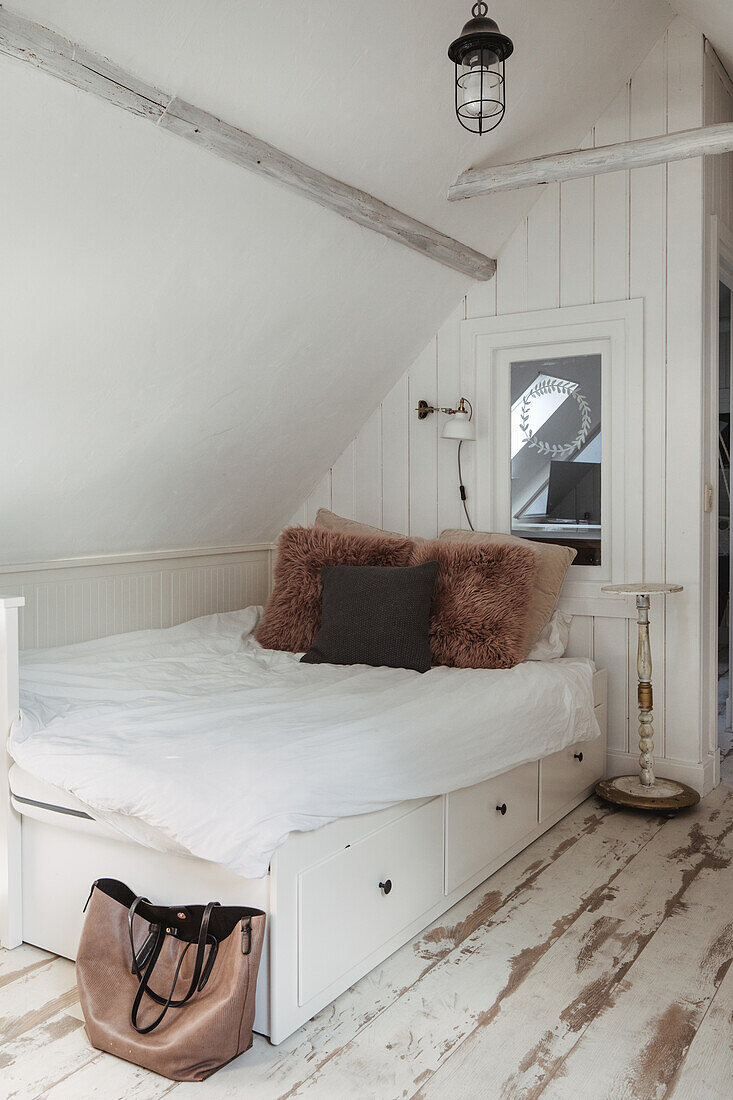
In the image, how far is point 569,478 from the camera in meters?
3.49

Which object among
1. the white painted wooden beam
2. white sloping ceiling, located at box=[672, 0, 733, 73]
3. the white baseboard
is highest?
white sloping ceiling, located at box=[672, 0, 733, 73]

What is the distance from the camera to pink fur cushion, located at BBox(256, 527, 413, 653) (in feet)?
10.7

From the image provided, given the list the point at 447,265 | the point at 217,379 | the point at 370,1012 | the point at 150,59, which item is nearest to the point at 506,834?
the point at 370,1012

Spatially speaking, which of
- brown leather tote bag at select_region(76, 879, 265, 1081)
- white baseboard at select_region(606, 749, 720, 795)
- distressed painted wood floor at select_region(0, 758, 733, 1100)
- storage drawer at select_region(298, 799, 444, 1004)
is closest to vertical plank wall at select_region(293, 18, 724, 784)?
white baseboard at select_region(606, 749, 720, 795)

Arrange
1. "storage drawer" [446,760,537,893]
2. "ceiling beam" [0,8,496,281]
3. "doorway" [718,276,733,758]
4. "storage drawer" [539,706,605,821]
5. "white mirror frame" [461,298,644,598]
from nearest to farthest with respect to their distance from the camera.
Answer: "ceiling beam" [0,8,496,281] < "storage drawer" [446,760,537,893] < "storage drawer" [539,706,605,821] < "white mirror frame" [461,298,644,598] < "doorway" [718,276,733,758]

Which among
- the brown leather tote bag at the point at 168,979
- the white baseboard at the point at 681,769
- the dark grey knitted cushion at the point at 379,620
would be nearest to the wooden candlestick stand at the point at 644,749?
the white baseboard at the point at 681,769

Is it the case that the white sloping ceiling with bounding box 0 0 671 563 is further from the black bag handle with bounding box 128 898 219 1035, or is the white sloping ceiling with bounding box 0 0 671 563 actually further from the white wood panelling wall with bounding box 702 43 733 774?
the black bag handle with bounding box 128 898 219 1035

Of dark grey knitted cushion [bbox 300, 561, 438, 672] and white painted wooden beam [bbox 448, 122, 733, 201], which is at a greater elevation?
white painted wooden beam [bbox 448, 122, 733, 201]

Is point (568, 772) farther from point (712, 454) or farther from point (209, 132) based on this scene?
point (209, 132)

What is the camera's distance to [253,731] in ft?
6.93

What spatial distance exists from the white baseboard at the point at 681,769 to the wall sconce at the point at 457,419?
1.35 m

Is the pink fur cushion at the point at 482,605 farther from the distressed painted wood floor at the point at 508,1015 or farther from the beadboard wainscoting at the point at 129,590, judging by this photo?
the beadboard wainscoting at the point at 129,590

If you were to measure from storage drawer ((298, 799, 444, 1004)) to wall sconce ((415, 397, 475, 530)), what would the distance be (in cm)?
164

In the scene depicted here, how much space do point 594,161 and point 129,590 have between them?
86.7 inches
